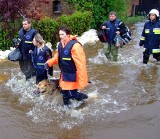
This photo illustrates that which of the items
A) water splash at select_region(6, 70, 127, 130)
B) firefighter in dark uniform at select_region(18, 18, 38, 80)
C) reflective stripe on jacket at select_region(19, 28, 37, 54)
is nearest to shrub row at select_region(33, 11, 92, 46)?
firefighter in dark uniform at select_region(18, 18, 38, 80)

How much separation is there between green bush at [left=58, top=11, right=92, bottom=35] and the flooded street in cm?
413

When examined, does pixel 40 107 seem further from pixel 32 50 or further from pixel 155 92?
pixel 155 92

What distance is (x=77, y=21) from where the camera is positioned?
49.0ft

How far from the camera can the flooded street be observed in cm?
628

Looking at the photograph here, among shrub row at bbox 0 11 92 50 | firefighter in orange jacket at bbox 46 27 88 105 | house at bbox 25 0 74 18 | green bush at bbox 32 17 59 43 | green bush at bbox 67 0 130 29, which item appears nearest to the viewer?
firefighter in orange jacket at bbox 46 27 88 105

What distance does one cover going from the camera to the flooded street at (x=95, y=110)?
6.28m

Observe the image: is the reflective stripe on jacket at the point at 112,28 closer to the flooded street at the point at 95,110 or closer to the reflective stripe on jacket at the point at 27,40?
the flooded street at the point at 95,110

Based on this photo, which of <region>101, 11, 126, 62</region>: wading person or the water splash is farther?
<region>101, 11, 126, 62</region>: wading person

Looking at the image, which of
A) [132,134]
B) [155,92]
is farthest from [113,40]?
[132,134]

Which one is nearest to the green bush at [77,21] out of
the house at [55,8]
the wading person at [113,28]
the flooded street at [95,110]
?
the house at [55,8]

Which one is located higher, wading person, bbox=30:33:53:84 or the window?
the window

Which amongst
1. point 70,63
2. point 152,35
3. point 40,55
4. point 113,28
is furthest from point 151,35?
point 70,63

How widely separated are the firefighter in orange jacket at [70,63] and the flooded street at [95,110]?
24.4 inches

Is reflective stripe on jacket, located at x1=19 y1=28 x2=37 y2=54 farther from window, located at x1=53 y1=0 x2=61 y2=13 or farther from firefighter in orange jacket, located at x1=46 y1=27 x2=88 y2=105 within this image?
window, located at x1=53 y1=0 x2=61 y2=13
